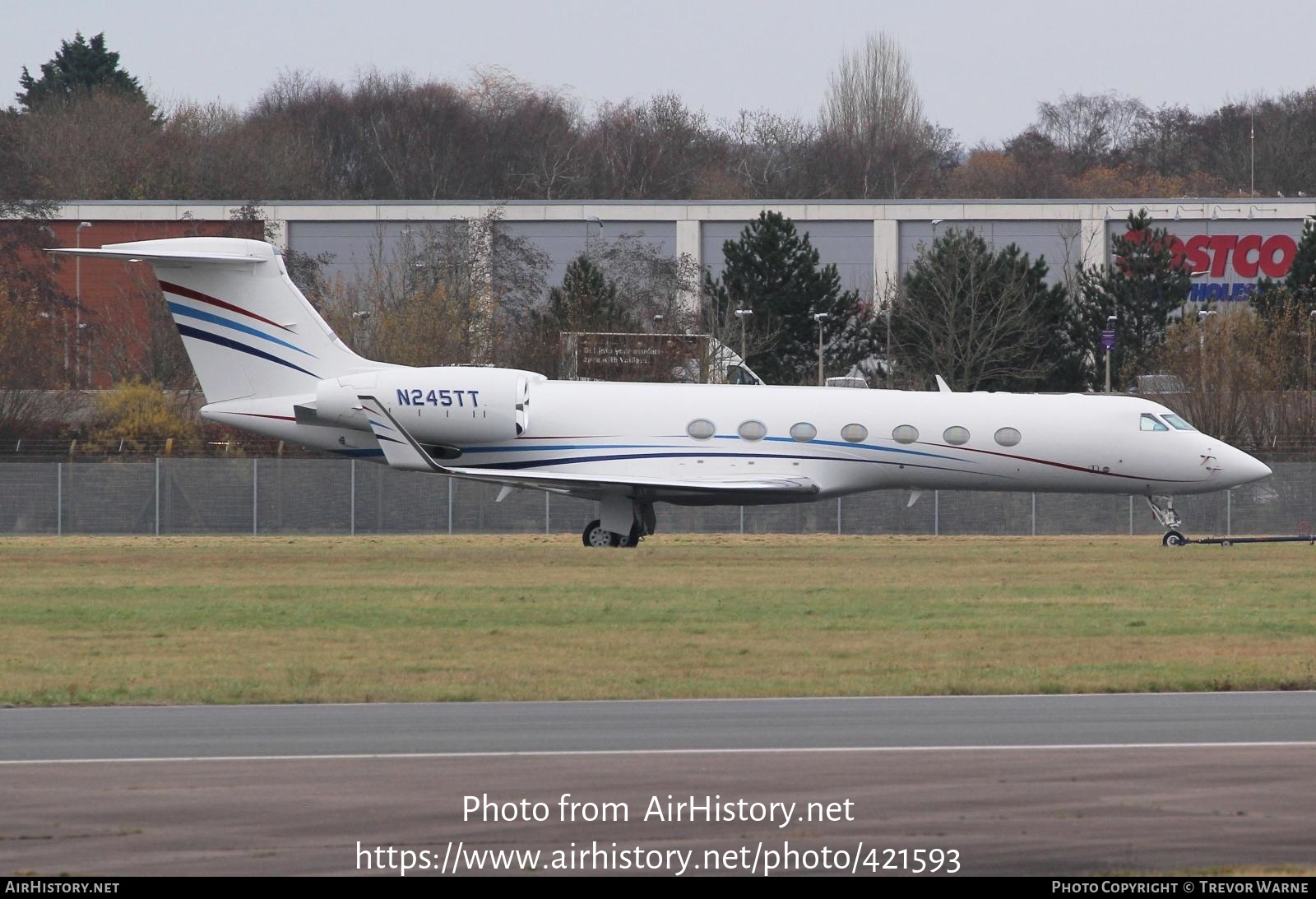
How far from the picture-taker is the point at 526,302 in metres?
74.4

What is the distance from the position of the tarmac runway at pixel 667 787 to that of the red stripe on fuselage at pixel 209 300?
18.9m

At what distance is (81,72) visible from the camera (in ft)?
406

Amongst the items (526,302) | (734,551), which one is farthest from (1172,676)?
(526,302)

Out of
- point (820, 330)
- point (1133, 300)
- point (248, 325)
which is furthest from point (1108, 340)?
point (248, 325)

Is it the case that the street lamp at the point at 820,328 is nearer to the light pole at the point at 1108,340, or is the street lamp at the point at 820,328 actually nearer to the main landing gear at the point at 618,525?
the light pole at the point at 1108,340

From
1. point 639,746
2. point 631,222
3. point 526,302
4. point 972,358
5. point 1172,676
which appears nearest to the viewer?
point 639,746

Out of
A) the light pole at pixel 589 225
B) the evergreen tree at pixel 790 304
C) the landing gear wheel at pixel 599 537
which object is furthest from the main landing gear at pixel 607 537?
the light pole at pixel 589 225

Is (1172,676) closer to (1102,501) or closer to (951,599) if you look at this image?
(951,599)

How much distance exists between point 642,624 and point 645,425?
477 inches

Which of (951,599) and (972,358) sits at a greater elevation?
(972,358)

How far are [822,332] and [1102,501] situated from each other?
2346 cm

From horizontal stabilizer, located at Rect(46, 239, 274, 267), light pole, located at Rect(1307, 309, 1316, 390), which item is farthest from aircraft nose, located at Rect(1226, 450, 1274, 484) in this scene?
light pole, located at Rect(1307, 309, 1316, 390)

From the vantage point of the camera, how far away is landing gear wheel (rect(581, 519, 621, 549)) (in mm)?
31797

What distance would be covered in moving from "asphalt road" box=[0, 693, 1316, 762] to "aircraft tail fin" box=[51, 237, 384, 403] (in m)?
18.8
